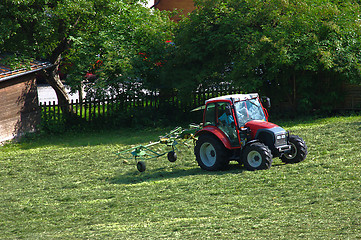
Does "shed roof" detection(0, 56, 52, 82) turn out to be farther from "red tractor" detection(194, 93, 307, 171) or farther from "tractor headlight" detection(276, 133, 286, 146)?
"tractor headlight" detection(276, 133, 286, 146)

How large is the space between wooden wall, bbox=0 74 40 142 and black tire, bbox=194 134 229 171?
9.27 meters

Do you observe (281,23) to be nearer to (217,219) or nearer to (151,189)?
(151,189)

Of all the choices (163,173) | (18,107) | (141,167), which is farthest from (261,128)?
(18,107)

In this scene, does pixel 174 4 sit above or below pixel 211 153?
above

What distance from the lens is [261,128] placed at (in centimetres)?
1130

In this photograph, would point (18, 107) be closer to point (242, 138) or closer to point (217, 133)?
point (217, 133)

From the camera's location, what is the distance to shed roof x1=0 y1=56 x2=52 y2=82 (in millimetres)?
18109

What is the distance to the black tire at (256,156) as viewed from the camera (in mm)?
10961

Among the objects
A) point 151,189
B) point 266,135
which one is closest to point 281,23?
point 266,135

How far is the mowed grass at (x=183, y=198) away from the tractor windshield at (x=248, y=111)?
1.19 meters

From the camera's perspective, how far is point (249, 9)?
19.7m

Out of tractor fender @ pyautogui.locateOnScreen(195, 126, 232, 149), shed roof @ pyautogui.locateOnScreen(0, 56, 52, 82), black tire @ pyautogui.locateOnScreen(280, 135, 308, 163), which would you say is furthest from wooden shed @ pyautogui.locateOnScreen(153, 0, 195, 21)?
black tire @ pyautogui.locateOnScreen(280, 135, 308, 163)

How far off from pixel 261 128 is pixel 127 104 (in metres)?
10.2

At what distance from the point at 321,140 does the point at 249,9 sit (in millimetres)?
7283
